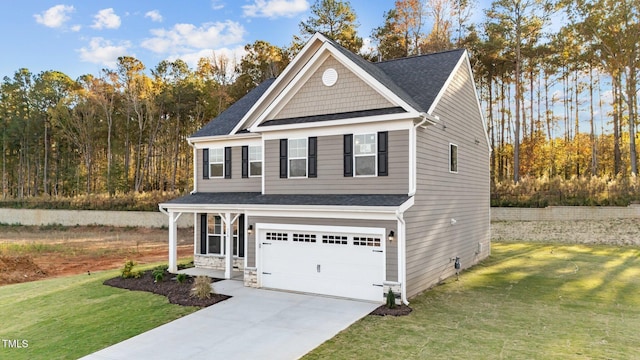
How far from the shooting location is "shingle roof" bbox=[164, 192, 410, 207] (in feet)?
35.3

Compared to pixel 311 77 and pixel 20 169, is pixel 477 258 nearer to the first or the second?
pixel 311 77

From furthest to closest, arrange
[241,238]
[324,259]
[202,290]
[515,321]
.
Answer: [241,238], [324,259], [202,290], [515,321]

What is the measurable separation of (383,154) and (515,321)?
17.2ft

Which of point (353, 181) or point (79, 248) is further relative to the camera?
point (79, 248)

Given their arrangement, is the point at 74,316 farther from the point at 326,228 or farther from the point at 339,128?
the point at 339,128

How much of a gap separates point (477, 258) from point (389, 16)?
2364cm

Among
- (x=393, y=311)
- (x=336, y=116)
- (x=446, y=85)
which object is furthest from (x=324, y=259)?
(x=446, y=85)

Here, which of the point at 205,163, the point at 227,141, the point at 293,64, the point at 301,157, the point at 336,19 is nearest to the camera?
the point at 301,157

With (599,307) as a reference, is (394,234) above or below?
above

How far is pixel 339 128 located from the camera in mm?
11961

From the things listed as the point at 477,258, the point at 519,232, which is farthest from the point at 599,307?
the point at 519,232

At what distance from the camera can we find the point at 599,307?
1002cm

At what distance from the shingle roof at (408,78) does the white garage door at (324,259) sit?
3.56m

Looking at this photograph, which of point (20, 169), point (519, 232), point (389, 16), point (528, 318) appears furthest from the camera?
point (20, 169)
